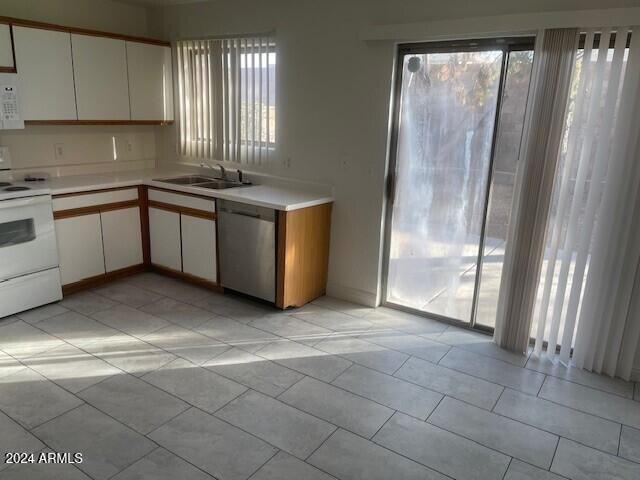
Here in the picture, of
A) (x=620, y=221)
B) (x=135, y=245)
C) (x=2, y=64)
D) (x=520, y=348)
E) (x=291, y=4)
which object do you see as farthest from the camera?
(x=135, y=245)

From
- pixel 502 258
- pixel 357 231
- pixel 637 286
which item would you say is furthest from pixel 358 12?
pixel 637 286

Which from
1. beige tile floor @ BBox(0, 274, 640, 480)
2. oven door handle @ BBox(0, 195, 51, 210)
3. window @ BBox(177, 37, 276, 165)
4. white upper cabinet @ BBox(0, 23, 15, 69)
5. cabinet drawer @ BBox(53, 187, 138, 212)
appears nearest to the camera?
beige tile floor @ BBox(0, 274, 640, 480)

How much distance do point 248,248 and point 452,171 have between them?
1690mm

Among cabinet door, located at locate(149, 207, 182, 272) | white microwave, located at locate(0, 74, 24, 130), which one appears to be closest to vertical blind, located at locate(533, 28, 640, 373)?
cabinet door, located at locate(149, 207, 182, 272)

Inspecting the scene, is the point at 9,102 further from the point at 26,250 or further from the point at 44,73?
the point at 26,250

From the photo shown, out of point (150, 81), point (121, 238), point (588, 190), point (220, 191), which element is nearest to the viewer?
point (588, 190)

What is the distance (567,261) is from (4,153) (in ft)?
14.3

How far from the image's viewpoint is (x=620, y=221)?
279 cm

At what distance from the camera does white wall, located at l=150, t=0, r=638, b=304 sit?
3.57 m

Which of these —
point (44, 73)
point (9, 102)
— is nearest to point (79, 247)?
point (9, 102)

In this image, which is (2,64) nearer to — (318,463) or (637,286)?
(318,463)

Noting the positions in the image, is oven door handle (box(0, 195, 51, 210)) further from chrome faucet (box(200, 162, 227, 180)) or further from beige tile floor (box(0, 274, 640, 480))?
chrome faucet (box(200, 162, 227, 180))

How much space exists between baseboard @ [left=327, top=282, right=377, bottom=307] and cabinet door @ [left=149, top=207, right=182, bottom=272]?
143 centimetres

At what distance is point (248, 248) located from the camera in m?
3.83
